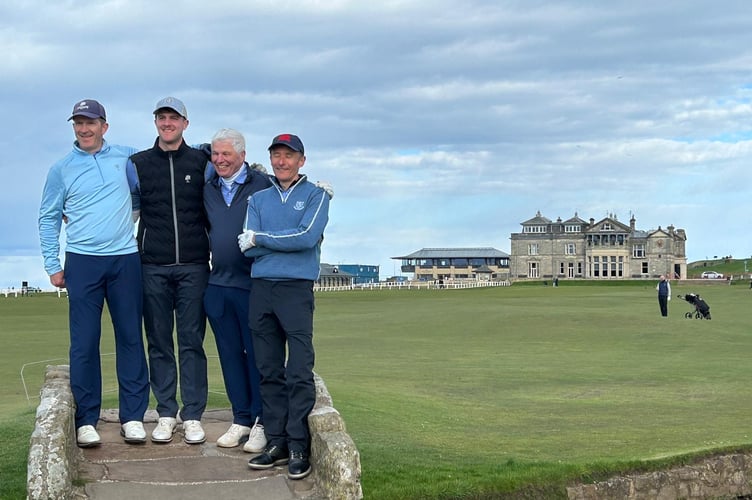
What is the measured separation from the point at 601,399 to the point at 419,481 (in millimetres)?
8298

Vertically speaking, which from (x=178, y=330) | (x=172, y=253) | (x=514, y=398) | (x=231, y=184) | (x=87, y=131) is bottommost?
(x=514, y=398)

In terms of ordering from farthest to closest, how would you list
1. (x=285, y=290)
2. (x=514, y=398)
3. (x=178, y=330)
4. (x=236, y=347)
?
(x=514, y=398) < (x=178, y=330) < (x=236, y=347) < (x=285, y=290)

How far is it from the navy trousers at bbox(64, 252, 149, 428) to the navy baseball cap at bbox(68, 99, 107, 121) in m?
1.29

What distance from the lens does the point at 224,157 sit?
888 cm

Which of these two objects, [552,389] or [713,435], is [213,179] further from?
[552,389]

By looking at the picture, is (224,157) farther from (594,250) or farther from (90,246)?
(594,250)

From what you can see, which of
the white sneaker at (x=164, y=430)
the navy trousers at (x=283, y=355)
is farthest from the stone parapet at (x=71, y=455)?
the white sneaker at (x=164, y=430)

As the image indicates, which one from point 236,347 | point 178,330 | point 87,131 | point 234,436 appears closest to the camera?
point 87,131

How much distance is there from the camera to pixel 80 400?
8898mm

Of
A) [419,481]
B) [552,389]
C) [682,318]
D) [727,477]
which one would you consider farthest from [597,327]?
[419,481]

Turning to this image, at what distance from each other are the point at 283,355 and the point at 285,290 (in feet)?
2.12

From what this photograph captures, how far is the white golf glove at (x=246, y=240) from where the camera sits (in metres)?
8.39

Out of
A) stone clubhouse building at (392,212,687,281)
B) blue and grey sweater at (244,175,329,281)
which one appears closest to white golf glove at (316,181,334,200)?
blue and grey sweater at (244,175,329,281)

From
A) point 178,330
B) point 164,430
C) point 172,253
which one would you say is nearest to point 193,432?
point 164,430
